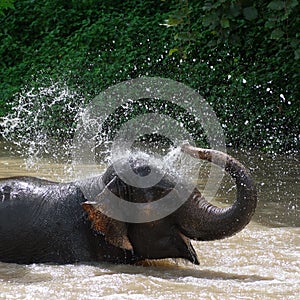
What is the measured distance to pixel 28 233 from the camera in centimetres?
599

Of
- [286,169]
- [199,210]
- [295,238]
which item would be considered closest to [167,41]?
[286,169]

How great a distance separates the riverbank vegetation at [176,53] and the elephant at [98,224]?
517 centimetres

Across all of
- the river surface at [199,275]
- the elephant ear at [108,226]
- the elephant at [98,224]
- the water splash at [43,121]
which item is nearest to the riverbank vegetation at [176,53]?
the water splash at [43,121]

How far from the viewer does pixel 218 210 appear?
5.55 m

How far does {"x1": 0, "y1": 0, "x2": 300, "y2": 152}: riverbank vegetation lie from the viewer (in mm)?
12203

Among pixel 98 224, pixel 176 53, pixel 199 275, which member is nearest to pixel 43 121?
pixel 176 53

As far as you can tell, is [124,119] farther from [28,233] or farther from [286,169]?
[28,233]

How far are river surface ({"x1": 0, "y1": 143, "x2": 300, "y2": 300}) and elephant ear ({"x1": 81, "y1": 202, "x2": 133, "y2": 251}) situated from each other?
0.69ft

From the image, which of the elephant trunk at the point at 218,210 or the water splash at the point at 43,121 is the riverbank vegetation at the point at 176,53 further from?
the elephant trunk at the point at 218,210

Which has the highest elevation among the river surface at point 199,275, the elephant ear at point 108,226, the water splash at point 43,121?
the water splash at point 43,121

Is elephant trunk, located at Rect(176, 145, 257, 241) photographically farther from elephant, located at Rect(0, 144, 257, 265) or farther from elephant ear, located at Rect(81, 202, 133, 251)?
elephant ear, located at Rect(81, 202, 133, 251)

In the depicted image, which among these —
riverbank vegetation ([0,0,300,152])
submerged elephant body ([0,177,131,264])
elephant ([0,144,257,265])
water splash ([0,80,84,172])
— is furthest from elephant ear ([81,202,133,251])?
water splash ([0,80,84,172])

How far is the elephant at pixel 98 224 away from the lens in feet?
18.4

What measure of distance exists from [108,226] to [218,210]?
770 mm
